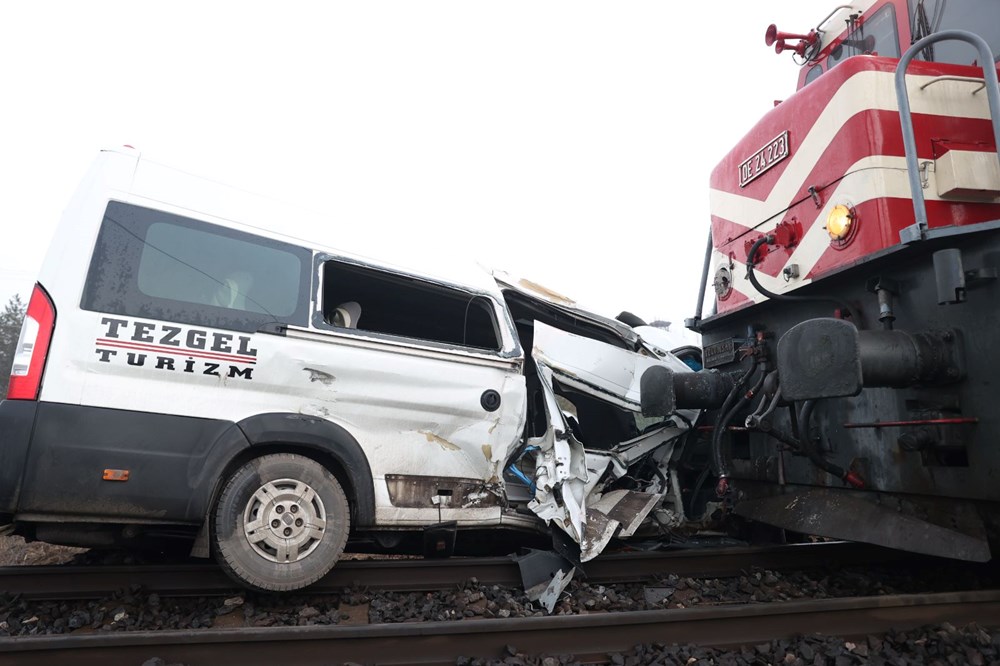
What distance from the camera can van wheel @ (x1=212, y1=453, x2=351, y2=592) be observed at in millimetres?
3115

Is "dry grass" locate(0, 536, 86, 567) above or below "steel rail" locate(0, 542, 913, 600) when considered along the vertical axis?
below

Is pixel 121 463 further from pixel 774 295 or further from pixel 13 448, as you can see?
pixel 774 295

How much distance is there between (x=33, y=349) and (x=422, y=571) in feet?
8.21

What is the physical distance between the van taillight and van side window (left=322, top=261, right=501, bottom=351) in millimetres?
A: 1455

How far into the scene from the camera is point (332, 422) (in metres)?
3.48

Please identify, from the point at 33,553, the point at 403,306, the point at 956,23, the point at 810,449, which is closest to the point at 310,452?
the point at 403,306

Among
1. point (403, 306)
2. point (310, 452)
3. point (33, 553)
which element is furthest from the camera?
point (33, 553)

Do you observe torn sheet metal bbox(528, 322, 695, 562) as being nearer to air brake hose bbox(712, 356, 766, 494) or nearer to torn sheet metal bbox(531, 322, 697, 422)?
torn sheet metal bbox(531, 322, 697, 422)

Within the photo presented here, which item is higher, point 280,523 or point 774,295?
point 774,295

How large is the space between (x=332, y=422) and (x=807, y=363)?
8.75ft

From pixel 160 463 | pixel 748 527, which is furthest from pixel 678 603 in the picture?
pixel 160 463

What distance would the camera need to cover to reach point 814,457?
3607 millimetres

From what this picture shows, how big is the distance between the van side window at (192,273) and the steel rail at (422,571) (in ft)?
5.11

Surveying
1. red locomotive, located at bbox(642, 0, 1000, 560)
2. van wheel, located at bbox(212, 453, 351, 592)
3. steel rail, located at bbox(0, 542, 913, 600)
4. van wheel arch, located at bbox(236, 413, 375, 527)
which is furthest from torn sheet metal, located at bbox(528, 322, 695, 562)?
van wheel, located at bbox(212, 453, 351, 592)
